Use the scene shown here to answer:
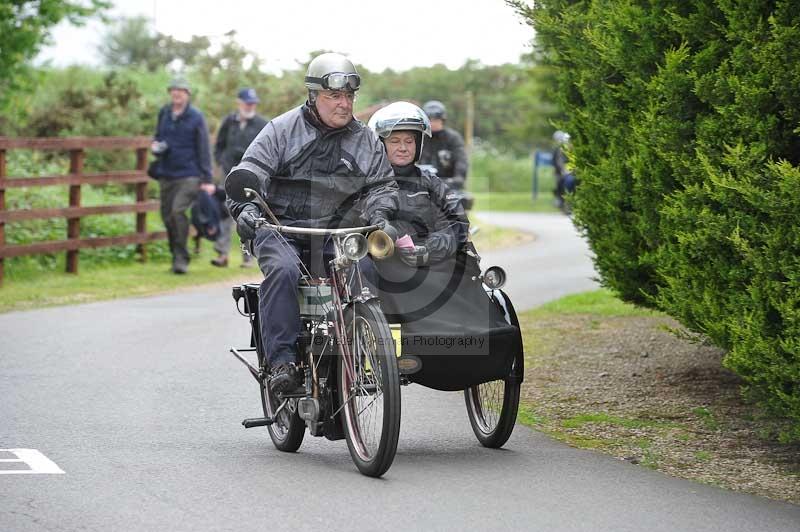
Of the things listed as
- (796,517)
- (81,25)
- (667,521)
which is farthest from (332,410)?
(81,25)

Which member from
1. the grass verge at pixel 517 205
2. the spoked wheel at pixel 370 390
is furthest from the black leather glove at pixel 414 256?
the grass verge at pixel 517 205

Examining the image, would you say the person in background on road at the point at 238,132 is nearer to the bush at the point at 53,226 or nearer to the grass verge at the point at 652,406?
the bush at the point at 53,226

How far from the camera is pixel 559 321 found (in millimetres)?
13969

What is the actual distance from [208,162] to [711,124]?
36.4 ft

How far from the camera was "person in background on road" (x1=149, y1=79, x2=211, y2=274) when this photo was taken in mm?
17562

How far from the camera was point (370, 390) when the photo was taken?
682 cm

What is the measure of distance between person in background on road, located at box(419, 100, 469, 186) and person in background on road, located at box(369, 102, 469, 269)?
919cm

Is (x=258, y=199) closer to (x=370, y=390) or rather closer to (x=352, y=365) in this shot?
(x=352, y=365)

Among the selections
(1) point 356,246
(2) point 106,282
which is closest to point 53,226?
(2) point 106,282

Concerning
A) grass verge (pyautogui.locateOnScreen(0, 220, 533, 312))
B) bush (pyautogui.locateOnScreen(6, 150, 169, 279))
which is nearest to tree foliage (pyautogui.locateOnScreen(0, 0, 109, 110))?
bush (pyautogui.locateOnScreen(6, 150, 169, 279))

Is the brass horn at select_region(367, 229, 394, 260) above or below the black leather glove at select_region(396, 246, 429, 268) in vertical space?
above

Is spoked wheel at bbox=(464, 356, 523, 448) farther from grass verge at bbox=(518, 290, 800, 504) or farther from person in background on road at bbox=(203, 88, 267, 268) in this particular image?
person in background on road at bbox=(203, 88, 267, 268)

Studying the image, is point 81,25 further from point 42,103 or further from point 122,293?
point 122,293

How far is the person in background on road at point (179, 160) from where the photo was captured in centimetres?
1756
